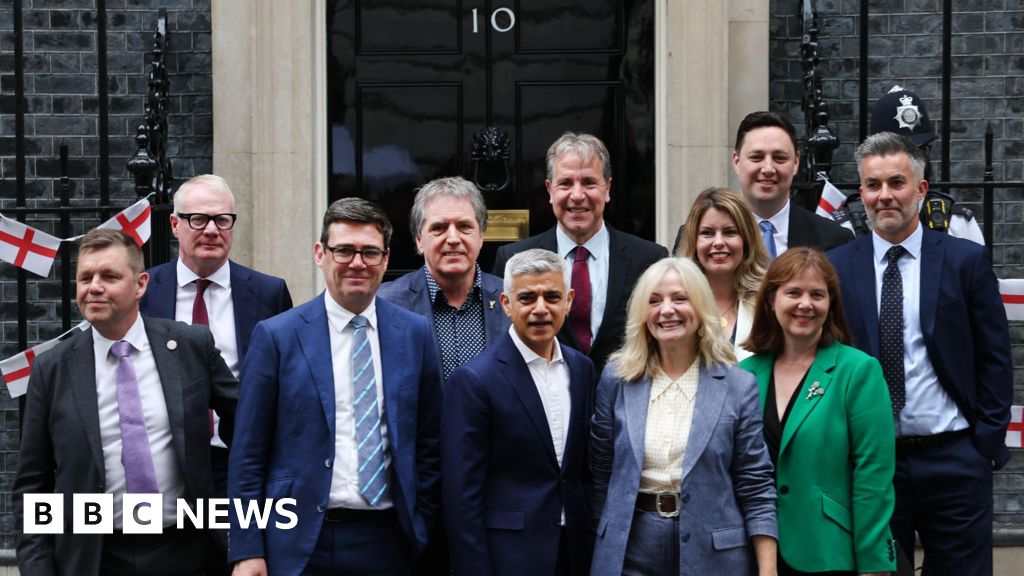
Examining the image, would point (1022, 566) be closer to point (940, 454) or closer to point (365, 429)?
point (940, 454)

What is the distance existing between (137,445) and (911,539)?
2601 millimetres

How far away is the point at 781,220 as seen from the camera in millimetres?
5062

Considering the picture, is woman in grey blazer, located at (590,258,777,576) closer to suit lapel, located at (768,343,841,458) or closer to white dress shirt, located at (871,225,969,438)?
suit lapel, located at (768,343,841,458)

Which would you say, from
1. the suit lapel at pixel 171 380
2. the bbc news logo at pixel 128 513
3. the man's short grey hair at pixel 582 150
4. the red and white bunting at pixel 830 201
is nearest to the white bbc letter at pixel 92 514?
the bbc news logo at pixel 128 513

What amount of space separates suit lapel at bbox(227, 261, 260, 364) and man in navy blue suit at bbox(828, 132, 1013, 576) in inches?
82.4

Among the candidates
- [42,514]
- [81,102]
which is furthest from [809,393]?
[81,102]

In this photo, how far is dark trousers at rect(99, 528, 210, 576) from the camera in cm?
409

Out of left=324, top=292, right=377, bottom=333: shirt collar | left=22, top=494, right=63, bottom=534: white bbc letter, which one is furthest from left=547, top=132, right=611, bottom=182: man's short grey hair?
left=22, top=494, right=63, bottom=534: white bbc letter

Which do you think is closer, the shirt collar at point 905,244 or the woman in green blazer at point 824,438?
the woman in green blazer at point 824,438

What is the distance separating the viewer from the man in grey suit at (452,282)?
14.8ft

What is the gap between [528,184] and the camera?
691 cm

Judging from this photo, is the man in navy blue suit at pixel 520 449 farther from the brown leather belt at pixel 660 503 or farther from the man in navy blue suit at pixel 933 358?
the man in navy blue suit at pixel 933 358

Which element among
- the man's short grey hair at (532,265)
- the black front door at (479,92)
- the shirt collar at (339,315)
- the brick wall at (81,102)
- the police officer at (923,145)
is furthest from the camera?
the black front door at (479,92)

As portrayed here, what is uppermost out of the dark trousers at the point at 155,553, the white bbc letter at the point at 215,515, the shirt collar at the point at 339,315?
the shirt collar at the point at 339,315
